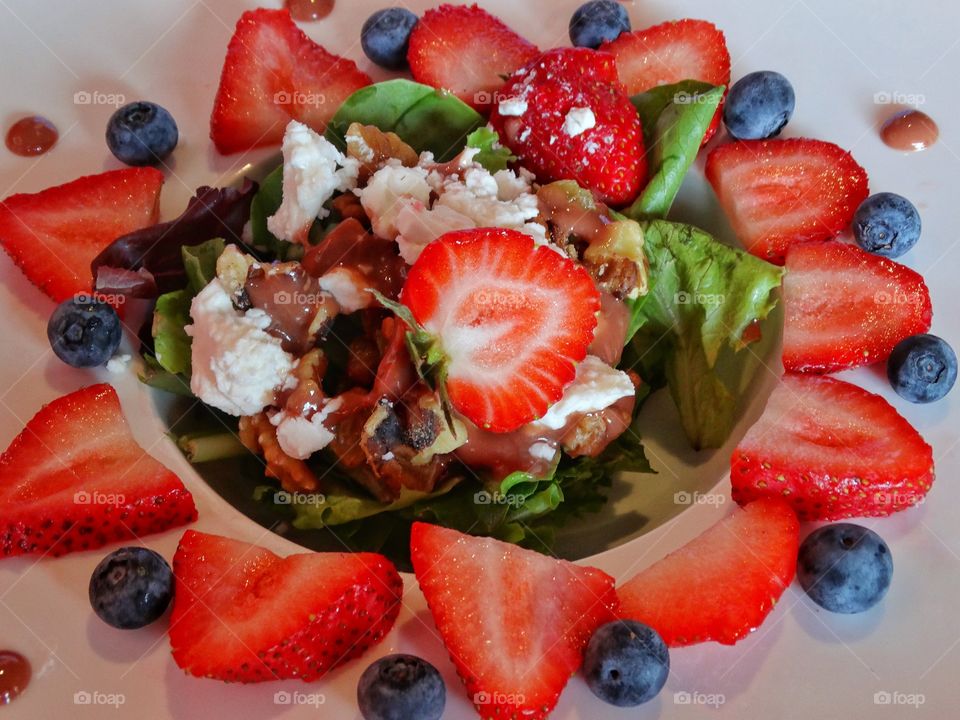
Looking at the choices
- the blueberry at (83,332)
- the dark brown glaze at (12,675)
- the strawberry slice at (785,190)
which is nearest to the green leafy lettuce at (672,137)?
the strawberry slice at (785,190)

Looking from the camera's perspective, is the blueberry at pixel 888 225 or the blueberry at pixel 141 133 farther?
the blueberry at pixel 141 133

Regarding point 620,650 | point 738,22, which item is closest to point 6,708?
point 620,650

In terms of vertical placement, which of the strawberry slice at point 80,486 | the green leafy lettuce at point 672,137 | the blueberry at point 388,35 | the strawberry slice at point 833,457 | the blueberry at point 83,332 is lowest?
the strawberry slice at point 80,486

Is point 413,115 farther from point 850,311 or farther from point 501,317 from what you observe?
point 850,311

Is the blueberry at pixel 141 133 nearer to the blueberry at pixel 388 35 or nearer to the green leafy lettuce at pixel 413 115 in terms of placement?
the green leafy lettuce at pixel 413 115

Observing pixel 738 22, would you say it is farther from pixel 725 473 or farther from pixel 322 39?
pixel 725 473

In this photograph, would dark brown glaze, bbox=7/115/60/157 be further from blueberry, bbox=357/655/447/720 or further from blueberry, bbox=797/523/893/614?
blueberry, bbox=797/523/893/614

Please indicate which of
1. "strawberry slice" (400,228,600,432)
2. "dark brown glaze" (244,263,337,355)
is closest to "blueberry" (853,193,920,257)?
"strawberry slice" (400,228,600,432)

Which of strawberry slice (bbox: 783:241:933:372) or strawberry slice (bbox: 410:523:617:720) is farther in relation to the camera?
strawberry slice (bbox: 783:241:933:372)
